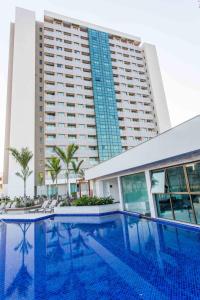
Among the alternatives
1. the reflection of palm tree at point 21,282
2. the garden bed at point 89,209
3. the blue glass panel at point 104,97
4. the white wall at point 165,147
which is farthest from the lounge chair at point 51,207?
the blue glass panel at point 104,97

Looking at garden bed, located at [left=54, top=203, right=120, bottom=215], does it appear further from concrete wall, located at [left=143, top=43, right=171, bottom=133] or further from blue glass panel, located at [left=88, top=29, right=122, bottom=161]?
concrete wall, located at [left=143, top=43, right=171, bottom=133]

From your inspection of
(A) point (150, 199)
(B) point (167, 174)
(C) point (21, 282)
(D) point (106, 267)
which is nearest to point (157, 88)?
(A) point (150, 199)

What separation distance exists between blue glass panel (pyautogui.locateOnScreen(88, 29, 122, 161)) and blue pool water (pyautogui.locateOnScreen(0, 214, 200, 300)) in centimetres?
3051

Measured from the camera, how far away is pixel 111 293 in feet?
12.1

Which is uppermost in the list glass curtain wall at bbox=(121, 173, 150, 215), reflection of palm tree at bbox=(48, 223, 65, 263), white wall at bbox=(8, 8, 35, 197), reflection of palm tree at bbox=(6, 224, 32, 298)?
white wall at bbox=(8, 8, 35, 197)

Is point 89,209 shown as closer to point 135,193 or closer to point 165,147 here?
point 135,193

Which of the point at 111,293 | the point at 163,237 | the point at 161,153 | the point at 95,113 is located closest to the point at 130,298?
the point at 111,293

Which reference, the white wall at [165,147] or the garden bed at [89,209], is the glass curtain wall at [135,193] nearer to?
the garden bed at [89,209]

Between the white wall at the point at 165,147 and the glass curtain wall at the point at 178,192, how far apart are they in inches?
50.2

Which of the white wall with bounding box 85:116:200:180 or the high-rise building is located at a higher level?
the high-rise building

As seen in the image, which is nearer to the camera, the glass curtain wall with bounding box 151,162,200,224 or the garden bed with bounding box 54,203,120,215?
the glass curtain wall with bounding box 151,162,200,224

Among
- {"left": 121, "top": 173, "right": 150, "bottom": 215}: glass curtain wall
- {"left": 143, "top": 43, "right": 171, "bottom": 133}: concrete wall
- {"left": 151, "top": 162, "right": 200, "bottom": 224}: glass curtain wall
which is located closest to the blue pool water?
{"left": 151, "top": 162, "right": 200, "bottom": 224}: glass curtain wall

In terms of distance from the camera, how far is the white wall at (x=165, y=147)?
6691mm

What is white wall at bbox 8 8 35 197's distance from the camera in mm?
34428
